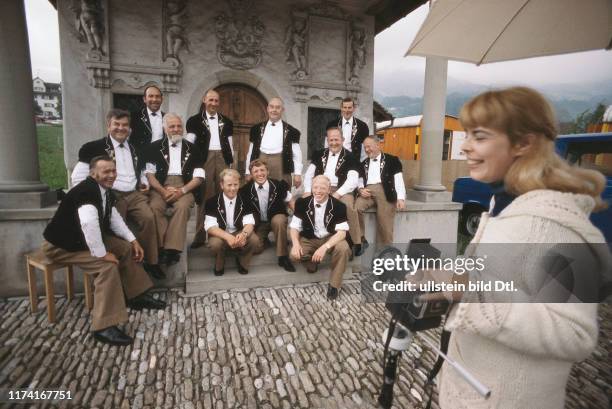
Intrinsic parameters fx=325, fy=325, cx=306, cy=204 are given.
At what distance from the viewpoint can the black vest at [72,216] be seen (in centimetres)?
274

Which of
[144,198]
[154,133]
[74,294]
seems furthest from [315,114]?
[74,294]

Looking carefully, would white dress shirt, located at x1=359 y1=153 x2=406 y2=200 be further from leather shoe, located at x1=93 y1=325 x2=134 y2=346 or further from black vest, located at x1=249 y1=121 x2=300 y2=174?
leather shoe, located at x1=93 y1=325 x2=134 y2=346

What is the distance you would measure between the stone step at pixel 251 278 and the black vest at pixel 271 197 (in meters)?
0.64

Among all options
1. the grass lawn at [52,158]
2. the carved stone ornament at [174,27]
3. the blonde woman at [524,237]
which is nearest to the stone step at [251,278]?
the blonde woman at [524,237]

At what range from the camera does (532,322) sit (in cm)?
76

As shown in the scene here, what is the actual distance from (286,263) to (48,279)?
240 centimetres

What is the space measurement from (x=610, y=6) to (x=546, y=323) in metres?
1.83

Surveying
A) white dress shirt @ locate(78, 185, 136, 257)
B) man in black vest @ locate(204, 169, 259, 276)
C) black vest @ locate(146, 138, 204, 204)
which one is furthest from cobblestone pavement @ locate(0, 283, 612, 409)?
black vest @ locate(146, 138, 204, 204)

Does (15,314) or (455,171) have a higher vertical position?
(455,171)

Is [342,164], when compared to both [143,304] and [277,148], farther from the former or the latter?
[143,304]

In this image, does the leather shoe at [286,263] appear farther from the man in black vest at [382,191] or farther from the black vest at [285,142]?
the black vest at [285,142]

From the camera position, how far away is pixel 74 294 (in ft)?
11.7

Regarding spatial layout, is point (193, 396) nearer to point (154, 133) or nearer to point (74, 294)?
point (74, 294)

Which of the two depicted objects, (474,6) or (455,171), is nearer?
(474,6)
